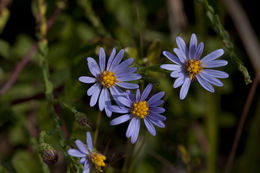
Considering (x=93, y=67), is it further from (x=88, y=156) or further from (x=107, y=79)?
(x=88, y=156)

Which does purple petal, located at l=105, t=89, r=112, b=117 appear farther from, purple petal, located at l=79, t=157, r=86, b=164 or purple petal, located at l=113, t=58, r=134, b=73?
purple petal, located at l=79, t=157, r=86, b=164

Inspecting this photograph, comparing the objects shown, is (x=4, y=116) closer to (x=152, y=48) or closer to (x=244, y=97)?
(x=152, y=48)

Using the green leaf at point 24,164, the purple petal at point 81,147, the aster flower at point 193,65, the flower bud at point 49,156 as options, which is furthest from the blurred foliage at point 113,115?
the purple petal at point 81,147

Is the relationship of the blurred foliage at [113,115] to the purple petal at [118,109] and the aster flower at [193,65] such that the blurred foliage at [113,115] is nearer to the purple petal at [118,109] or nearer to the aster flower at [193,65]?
the aster flower at [193,65]

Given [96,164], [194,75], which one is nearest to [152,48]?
[194,75]

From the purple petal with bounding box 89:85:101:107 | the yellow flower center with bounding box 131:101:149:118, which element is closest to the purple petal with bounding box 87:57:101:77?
the purple petal with bounding box 89:85:101:107

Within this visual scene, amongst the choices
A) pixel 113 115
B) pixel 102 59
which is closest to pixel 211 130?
pixel 113 115
